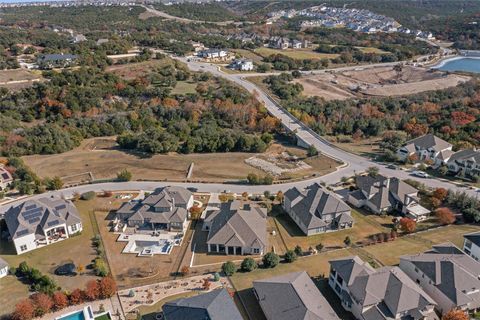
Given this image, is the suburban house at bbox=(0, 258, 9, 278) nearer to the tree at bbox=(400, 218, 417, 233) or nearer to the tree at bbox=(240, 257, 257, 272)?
the tree at bbox=(240, 257, 257, 272)

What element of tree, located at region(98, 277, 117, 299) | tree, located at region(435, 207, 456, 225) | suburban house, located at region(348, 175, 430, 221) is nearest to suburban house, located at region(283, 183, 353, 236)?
suburban house, located at region(348, 175, 430, 221)

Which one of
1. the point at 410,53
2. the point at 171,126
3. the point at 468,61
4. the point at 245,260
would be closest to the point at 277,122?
the point at 171,126

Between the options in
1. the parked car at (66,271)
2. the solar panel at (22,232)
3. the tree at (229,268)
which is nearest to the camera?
the tree at (229,268)

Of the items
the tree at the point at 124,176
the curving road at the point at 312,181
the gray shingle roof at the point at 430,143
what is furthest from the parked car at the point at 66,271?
the gray shingle roof at the point at 430,143

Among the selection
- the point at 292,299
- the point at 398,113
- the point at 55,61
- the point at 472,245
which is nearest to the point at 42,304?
the point at 292,299

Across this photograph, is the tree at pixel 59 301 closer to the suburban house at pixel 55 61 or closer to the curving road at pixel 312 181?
the curving road at pixel 312 181

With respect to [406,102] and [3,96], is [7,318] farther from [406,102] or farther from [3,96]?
[406,102]

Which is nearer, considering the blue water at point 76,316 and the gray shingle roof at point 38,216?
the blue water at point 76,316
